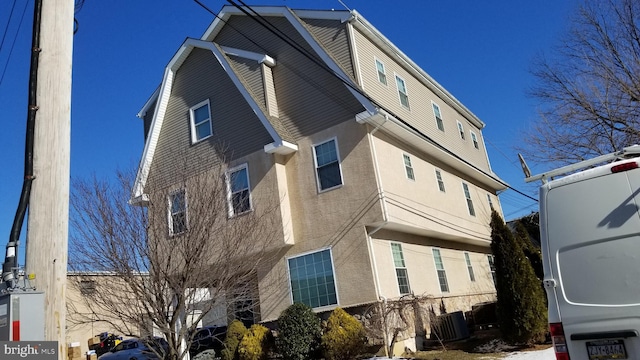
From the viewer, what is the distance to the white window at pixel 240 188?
15.7 meters

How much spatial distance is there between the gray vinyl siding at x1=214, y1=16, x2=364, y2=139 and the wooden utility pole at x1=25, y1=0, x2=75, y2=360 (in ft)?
36.1

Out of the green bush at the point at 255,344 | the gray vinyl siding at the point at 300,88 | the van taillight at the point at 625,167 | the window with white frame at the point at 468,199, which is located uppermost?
the gray vinyl siding at the point at 300,88

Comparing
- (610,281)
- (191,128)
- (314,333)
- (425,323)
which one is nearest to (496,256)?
(425,323)

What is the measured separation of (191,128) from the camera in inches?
733

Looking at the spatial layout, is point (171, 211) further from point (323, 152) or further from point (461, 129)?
point (461, 129)

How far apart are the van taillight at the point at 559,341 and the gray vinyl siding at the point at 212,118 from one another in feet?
38.1

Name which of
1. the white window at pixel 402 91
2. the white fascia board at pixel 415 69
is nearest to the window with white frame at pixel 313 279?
the white window at pixel 402 91

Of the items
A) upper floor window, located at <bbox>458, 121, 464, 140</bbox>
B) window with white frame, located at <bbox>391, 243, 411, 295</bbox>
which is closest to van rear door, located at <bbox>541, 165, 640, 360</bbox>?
window with white frame, located at <bbox>391, 243, 411, 295</bbox>

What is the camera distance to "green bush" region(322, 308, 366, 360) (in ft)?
42.9

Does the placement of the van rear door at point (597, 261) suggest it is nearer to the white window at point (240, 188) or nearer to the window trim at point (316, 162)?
the window trim at point (316, 162)

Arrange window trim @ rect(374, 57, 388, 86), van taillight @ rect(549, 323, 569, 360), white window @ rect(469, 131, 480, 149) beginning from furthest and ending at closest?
1. white window @ rect(469, 131, 480, 149)
2. window trim @ rect(374, 57, 388, 86)
3. van taillight @ rect(549, 323, 569, 360)

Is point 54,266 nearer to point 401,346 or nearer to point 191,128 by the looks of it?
point 401,346

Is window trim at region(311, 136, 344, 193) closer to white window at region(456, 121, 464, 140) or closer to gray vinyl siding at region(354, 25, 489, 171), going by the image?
gray vinyl siding at region(354, 25, 489, 171)

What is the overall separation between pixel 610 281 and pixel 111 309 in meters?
9.76
